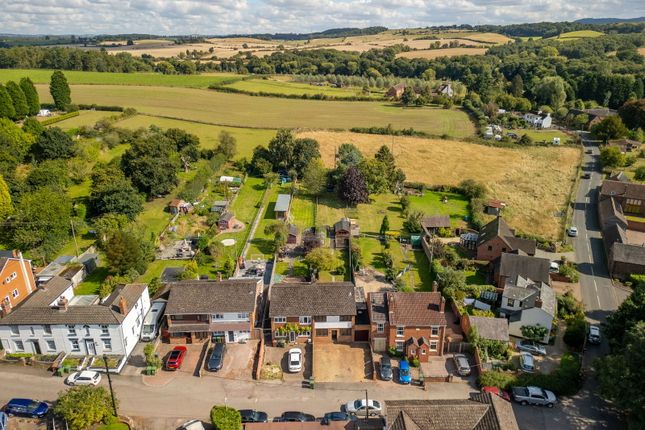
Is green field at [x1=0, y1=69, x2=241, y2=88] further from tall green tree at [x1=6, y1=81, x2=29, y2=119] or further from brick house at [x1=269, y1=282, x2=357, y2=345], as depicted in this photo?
brick house at [x1=269, y1=282, x2=357, y2=345]

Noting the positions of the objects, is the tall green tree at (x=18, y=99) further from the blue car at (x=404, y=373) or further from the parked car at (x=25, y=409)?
the blue car at (x=404, y=373)

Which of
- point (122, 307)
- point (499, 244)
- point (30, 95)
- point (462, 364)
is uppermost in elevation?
point (30, 95)

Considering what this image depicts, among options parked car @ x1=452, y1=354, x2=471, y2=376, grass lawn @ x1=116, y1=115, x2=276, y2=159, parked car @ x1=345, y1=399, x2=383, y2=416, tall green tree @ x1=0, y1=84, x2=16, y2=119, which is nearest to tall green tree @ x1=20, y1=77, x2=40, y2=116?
tall green tree @ x1=0, y1=84, x2=16, y2=119

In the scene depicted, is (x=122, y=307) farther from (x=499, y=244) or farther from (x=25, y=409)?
(x=499, y=244)

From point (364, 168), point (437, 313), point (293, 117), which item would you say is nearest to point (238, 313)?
point (437, 313)

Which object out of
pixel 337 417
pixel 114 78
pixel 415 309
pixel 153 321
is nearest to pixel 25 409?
pixel 153 321

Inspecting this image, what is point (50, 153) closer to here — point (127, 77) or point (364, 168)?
point (364, 168)

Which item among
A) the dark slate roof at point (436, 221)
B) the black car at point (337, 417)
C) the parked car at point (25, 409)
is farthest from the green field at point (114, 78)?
the black car at point (337, 417)
